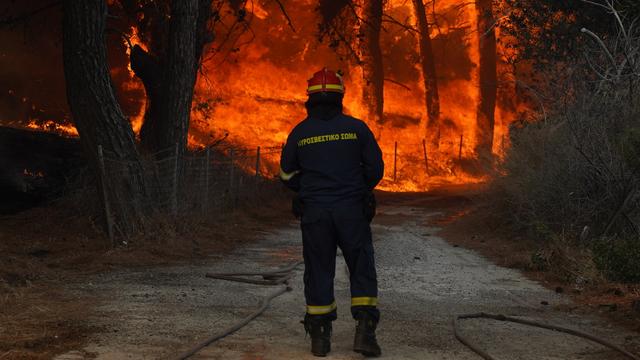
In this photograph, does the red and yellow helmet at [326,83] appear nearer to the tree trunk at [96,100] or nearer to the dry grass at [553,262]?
the dry grass at [553,262]

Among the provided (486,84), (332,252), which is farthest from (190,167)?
(486,84)

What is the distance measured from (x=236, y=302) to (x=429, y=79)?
3226 cm

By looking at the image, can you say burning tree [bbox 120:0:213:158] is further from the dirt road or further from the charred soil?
the dirt road

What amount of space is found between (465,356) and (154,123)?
10.5 meters

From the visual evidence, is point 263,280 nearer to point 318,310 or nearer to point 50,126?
point 318,310

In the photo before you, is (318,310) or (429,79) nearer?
(318,310)

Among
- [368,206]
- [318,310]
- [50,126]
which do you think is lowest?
[318,310]

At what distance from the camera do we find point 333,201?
6816 millimetres

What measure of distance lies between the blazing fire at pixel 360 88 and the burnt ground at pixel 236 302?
2407 centimetres

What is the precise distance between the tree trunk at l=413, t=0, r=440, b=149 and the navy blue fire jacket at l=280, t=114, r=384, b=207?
108 ft

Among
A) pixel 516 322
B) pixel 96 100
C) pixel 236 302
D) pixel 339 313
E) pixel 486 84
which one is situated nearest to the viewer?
pixel 516 322

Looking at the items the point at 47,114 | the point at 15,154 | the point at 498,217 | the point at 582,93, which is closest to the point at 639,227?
the point at 582,93

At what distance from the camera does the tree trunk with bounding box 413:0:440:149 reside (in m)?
39.6

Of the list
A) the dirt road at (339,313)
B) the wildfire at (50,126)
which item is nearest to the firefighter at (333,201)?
the dirt road at (339,313)
